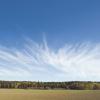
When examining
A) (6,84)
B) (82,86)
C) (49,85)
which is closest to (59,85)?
(49,85)

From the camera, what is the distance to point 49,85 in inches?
4899

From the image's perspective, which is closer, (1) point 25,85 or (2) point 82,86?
(2) point 82,86

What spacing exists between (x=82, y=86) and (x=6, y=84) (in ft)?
103

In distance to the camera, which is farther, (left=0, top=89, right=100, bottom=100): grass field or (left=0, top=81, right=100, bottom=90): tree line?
(left=0, top=81, right=100, bottom=90): tree line

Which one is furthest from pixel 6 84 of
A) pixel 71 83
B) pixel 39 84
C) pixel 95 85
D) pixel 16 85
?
pixel 95 85

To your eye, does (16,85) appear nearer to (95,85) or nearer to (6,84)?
(6,84)

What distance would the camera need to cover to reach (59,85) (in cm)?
12700

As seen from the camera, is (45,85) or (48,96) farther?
(45,85)

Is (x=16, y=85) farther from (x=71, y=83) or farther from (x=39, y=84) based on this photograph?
(x=71, y=83)

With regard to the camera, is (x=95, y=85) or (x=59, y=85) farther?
(x=59, y=85)

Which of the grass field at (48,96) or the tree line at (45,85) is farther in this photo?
the tree line at (45,85)

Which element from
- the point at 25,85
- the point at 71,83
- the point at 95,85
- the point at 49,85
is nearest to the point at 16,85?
the point at 25,85

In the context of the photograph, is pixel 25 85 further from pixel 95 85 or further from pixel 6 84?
pixel 95 85

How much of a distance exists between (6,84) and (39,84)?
47.1ft
